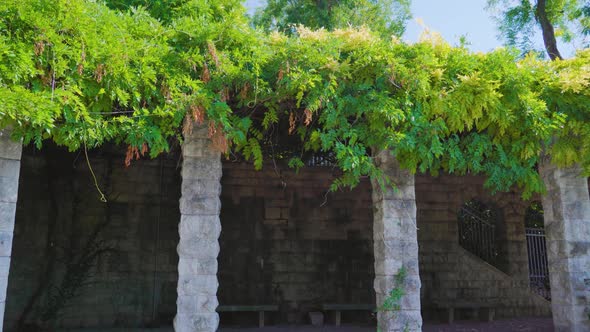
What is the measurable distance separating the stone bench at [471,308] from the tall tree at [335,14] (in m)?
6.16

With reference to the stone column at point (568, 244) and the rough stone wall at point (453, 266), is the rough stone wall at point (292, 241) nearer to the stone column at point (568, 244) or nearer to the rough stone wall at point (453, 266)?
the rough stone wall at point (453, 266)

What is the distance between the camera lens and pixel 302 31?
5359mm

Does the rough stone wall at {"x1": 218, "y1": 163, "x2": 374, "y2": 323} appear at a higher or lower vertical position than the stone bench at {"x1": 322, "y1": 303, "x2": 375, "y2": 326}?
higher

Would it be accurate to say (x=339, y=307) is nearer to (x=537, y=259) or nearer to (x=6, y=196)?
(x=537, y=259)

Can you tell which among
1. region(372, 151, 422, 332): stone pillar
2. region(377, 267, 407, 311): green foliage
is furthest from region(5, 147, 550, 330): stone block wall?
region(377, 267, 407, 311): green foliage

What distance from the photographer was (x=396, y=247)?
5672mm

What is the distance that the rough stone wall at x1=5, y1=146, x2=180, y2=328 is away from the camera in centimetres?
859

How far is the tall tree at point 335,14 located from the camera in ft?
39.2

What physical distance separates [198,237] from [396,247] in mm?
2157

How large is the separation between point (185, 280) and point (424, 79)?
3181 millimetres

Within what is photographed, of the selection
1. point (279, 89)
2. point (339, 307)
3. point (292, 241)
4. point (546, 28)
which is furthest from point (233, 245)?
point (546, 28)

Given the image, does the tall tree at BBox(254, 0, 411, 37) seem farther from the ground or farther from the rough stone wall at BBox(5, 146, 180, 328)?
the ground

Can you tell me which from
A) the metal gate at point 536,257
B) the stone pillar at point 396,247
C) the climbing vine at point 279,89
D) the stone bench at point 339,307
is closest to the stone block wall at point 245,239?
the stone bench at point 339,307

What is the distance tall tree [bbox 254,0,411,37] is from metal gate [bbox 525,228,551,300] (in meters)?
5.54
